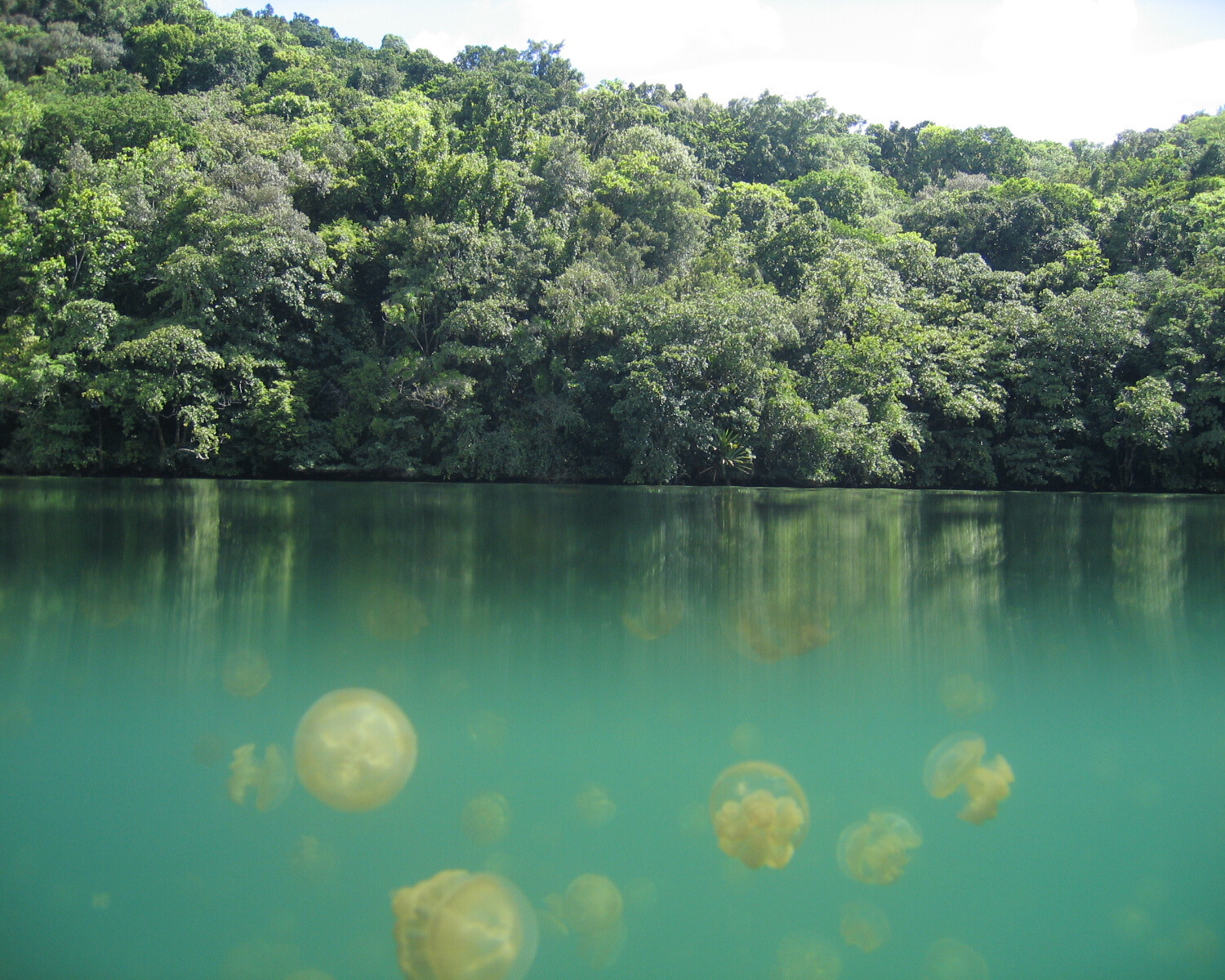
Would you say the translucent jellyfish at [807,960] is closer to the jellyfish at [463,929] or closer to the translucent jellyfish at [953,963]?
the translucent jellyfish at [953,963]

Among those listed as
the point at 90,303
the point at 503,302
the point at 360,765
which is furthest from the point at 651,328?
the point at 360,765

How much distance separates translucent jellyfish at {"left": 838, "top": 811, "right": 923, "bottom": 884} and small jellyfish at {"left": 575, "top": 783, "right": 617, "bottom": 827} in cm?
68

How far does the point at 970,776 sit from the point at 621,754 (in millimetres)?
1194

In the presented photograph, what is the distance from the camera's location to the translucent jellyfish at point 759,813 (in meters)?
2.59

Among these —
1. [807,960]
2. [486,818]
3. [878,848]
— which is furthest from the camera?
[486,818]

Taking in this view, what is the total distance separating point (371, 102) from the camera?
3309cm

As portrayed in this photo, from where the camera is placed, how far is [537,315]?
82.8 ft

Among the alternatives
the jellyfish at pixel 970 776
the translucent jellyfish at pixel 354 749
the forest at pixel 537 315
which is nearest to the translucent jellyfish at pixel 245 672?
the translucent jellyfish at pixel 354 749

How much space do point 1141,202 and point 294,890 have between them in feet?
117

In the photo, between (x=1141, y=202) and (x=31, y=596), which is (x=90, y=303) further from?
(x=1141, y=202)

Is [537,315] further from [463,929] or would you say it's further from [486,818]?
[463,929]

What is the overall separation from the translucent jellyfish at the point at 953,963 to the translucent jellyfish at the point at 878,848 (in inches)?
9.5

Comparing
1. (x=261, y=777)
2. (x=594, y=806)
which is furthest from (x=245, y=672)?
(x=594, y=806)

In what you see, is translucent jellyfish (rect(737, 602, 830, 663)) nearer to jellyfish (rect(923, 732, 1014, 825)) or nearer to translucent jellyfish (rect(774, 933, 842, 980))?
jellyfish (rect(923, 732, 1014, 825))
